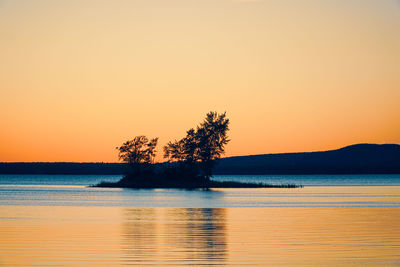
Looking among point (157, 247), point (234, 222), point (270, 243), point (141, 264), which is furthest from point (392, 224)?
point (141, 264)

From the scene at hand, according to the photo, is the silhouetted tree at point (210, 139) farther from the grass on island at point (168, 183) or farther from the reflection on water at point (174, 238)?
the reflection on water at point (174, 238)

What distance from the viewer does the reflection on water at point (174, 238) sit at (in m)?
27.0

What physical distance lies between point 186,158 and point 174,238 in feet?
296

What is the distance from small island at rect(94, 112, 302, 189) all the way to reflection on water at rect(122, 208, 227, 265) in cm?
7067

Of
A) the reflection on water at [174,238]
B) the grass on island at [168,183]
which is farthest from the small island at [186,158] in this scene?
the reflection on water at [174,238]

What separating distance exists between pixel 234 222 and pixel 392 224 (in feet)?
35.5

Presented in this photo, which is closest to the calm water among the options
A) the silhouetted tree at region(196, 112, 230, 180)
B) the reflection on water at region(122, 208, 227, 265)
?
the reflection on water at region(122, 208, 227, 265)

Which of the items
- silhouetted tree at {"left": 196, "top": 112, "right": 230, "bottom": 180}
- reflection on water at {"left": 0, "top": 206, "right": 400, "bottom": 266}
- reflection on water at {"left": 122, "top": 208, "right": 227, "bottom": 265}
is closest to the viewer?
reflection on water at {"left": 0, "top": 206, "right": 400, "bottom": 266}

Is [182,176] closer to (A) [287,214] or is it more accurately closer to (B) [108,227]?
(A) [287,214]

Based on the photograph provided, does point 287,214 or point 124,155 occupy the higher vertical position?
point 124,155

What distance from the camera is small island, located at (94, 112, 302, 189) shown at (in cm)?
12369

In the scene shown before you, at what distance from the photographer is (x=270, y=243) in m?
31.9

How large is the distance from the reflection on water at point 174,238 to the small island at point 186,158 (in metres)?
70.7

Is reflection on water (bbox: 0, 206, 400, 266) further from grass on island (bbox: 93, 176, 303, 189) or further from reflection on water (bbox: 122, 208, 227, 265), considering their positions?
grass on island (bbox: 93, 176, 303, 189)
